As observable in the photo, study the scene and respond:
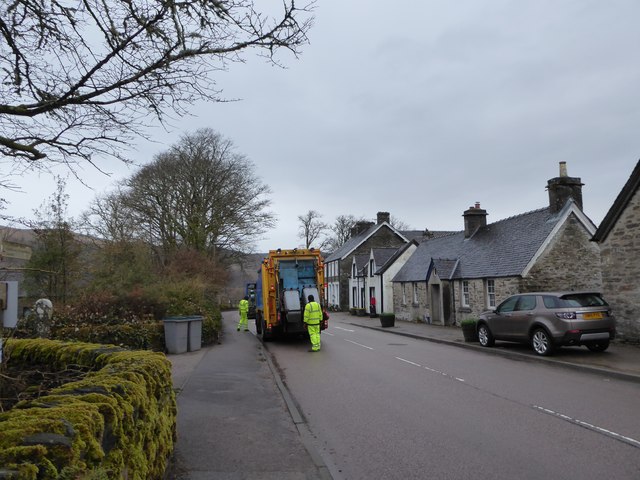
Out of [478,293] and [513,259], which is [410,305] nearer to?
[478,293]

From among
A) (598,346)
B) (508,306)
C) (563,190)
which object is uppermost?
(563,190)

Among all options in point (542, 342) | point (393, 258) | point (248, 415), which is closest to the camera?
point (248, 415)

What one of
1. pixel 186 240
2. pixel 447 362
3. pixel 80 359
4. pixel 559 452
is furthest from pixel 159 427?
pixel 186 240

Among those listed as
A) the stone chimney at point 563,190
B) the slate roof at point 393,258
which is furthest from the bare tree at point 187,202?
the stone chimney at point 563,190

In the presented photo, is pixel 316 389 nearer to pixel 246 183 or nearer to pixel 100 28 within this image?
pixel 100 28

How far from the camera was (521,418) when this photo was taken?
6.98 m

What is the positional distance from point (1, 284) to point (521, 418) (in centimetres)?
668

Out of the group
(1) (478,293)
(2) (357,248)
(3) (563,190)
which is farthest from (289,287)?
(2) (357,248)

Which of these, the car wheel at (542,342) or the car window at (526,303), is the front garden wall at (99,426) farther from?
the car window at (526,303)

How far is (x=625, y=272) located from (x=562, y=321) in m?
4.26

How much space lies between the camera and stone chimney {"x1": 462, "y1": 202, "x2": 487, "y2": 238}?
1108 inches

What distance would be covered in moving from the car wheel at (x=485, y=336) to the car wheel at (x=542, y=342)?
6.63 feet

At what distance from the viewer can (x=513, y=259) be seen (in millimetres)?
21656

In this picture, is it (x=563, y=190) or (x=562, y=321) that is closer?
(x=562, y=321)
